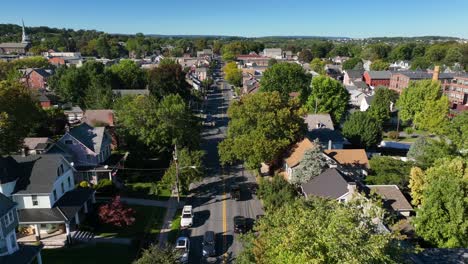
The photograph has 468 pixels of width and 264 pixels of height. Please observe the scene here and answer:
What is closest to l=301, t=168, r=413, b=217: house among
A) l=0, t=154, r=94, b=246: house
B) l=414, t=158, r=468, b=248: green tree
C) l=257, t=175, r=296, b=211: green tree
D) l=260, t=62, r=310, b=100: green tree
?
l=257, t=175, r=296, b=211: green tree

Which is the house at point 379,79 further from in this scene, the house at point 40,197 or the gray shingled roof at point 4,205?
the gray shingled roof at point 4,205

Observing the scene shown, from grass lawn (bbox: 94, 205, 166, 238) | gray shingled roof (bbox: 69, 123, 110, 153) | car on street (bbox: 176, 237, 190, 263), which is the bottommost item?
grass lawn (bbox: 94, 205, 166, 238)

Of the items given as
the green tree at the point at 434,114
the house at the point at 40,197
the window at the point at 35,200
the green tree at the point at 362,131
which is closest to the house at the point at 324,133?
the green tree at the point at 362,131

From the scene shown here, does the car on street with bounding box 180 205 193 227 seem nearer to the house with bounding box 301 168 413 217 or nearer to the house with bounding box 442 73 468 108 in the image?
the house with bounding box 301 168 413 217

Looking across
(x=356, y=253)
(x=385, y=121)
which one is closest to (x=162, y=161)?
(x=356, y=253)

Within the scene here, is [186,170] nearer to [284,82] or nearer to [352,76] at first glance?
[284,82]
